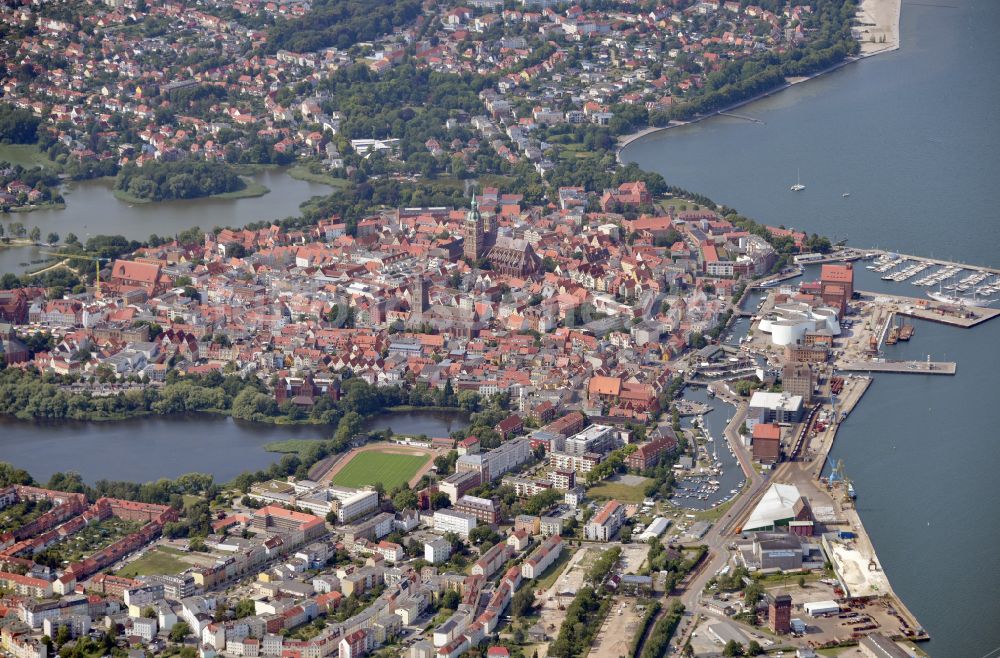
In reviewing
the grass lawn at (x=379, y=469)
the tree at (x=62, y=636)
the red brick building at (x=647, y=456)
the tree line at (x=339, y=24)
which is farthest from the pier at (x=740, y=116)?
the tree at (x=62, y=636)

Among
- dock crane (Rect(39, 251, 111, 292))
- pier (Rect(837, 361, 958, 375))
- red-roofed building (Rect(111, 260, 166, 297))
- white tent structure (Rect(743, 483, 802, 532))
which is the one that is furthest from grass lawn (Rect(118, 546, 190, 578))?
dock crane (Rect(39, 251, 111, 292))

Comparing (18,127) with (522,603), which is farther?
(18,127)

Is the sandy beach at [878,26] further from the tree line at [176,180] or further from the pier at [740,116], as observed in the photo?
the tree line at [176,180]

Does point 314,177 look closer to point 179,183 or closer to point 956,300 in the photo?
point 179,183

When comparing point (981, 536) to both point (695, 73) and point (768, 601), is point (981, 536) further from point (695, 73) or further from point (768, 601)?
point (695, 73)

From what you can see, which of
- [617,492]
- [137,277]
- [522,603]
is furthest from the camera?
[137,277]

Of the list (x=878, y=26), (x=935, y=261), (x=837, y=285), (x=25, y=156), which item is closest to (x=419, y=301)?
(x=837, y=285)

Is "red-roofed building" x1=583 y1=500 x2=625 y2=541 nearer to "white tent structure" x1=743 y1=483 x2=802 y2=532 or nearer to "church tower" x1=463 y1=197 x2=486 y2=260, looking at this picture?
"white tent structure" x1=743 y1=483 x2=802 y2=532
